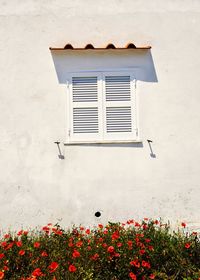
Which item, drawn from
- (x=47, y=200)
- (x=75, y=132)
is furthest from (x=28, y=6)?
(x=47, y=200)

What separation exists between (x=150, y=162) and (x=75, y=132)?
1455 millimetres

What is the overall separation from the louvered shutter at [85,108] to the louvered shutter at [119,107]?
141 millimetres

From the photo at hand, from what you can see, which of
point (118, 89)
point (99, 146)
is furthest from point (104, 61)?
point (99, 146)

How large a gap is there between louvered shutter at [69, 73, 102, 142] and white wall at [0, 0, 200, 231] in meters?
0.20

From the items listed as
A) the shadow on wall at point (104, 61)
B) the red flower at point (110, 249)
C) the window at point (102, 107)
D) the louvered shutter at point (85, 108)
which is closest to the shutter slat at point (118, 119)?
the window at point (102, 107)

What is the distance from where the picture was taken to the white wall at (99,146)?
5.62 metres

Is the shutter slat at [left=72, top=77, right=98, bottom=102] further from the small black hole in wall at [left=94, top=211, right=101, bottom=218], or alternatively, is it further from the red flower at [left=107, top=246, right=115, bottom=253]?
the red flower at [left=107, top=246, right=115, bottom=253]

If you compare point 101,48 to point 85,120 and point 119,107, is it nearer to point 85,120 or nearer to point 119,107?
point 119,107

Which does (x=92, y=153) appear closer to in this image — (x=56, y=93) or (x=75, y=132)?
(x=75, y=132)

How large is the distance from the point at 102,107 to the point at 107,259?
2870 millimetres

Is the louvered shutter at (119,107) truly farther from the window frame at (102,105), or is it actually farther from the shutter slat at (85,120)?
the shutter slat at (85,120)

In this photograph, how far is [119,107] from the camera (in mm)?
5918

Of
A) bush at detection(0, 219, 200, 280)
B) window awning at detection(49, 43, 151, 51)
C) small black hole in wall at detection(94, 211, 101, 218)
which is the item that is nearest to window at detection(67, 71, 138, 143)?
window awning at detection(49, 43, 151, 51)

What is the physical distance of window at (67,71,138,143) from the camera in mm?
5840
